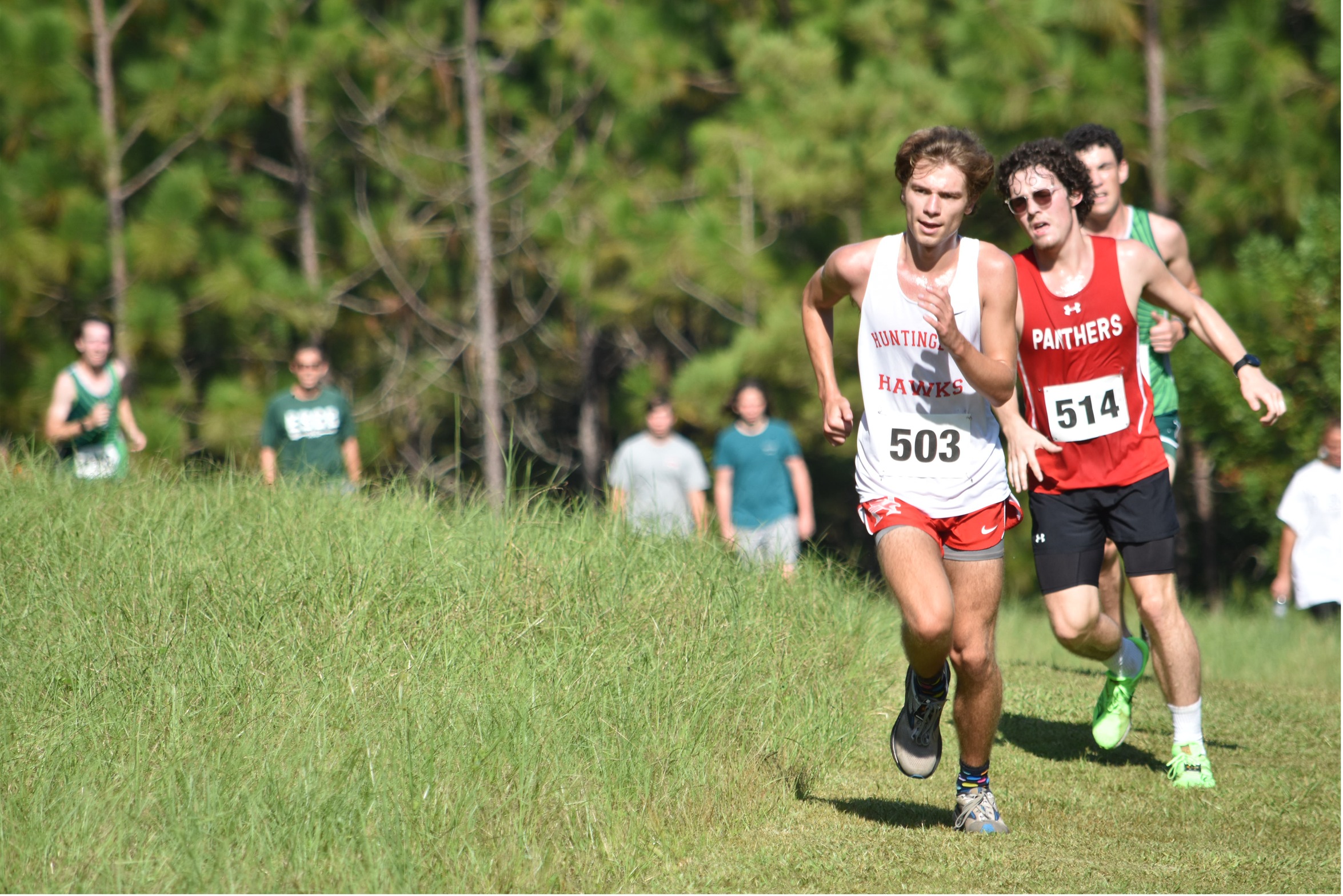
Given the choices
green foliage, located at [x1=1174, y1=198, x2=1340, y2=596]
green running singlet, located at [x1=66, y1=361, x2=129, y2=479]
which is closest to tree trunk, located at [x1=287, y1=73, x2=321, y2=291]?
green running singlet, located at [x1=66, y1=361, x2=129, y2=479]

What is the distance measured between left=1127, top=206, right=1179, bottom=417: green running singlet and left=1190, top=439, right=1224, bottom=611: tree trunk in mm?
→ 9630

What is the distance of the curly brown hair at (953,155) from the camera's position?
14.1 feet

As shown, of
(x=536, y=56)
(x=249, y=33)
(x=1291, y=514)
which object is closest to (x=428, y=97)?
(x=536, y=56)

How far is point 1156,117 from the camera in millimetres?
14039

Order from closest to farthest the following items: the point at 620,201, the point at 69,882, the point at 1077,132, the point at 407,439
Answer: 1. the point at 69,882
2. the point at 1077,132
3. the point at 620,201
4. the point at 407,439

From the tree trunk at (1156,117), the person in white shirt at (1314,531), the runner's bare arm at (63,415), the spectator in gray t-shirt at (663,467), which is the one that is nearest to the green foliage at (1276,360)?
the tree trunk at (1156,117)

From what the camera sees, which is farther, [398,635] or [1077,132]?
[1077,132]

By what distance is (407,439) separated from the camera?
20.4 metres

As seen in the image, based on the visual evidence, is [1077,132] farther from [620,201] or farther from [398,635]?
[620,201]

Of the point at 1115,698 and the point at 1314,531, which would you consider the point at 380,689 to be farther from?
the point at 1314,531

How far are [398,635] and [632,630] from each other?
914 millimetres

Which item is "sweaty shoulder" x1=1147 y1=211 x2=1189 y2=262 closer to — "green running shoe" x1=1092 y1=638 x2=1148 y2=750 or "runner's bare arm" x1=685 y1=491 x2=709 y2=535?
"green running shoe" x1=1092 y1=638 x2=1148 y2=750

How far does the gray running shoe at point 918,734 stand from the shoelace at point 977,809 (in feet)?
0.63

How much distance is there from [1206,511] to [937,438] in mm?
12501
